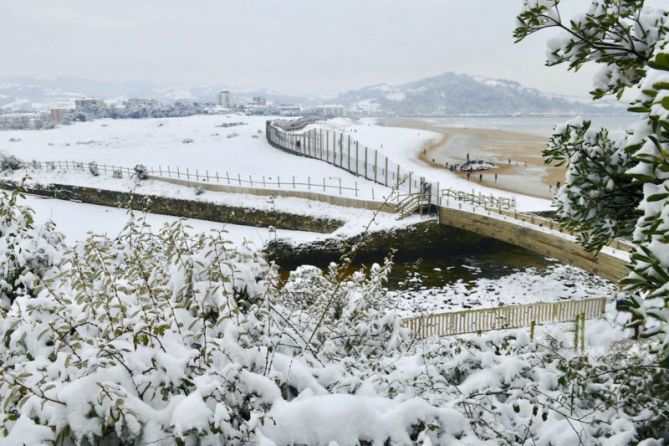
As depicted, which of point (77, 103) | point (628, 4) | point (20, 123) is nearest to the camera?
point (628, 4)

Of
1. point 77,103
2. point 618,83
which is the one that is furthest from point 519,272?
point 77,103

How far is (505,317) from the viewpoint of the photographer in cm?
1274

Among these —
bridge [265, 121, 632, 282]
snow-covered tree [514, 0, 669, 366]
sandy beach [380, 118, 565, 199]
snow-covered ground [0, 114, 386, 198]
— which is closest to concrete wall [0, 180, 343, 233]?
snow-covered ground [0, 114, 386, 198]

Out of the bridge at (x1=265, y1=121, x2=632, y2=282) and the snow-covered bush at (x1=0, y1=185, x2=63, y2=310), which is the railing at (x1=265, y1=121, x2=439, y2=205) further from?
the snow-covered bush at (x1=0, y1=185, x2=63, y2=310)

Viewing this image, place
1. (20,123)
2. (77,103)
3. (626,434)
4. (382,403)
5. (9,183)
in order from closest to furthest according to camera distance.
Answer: (382,403) → (626,434) → (9,183) → (20,123) → (77,103)

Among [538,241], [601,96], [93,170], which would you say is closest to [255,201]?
[538,241]

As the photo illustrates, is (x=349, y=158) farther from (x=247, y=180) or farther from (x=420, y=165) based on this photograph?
(x=420, y=165)

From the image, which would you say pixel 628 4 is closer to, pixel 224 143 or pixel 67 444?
pixel 67 444

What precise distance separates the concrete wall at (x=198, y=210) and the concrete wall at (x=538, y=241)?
7.55 meters

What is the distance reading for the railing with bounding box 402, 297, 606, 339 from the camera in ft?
41.4

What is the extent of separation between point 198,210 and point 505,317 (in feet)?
84.2

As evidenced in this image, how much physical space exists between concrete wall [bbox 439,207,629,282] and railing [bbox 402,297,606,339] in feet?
8.36

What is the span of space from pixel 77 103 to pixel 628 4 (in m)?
215

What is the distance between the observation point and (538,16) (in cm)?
420
